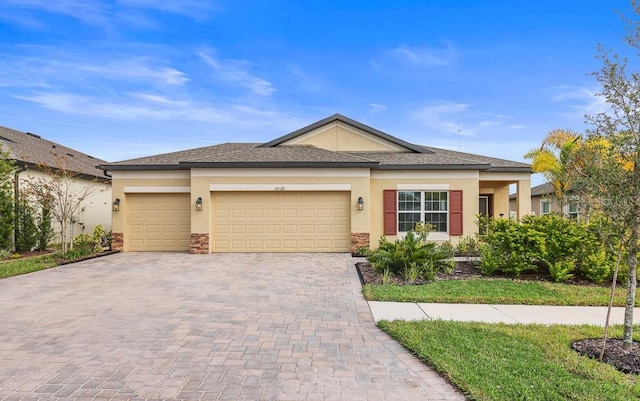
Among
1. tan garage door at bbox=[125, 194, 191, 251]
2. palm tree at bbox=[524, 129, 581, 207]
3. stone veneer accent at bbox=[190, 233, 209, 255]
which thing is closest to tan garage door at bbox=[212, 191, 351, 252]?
stone veneer accent at bbox=[190, 233, 209, 255]

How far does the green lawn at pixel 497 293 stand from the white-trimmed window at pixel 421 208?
5770mm

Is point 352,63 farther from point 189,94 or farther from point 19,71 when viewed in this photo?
point 19,71

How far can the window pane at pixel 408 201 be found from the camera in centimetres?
1402

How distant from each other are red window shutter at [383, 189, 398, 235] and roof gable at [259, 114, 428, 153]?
12.0 ft

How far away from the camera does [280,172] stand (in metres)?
13.5

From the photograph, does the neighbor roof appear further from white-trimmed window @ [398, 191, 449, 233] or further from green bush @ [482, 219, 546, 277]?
green bush @ [482, 219, 546, 277]

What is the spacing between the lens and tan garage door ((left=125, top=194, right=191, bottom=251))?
46.2ft

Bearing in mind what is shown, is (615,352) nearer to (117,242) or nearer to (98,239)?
(117,242)

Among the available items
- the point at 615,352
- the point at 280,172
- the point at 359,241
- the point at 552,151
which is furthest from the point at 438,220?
the point at 615,352

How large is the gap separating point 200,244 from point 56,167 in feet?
27.5

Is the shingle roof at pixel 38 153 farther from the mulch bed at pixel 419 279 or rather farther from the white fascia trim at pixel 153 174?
the mulch bed at pixel 419 279

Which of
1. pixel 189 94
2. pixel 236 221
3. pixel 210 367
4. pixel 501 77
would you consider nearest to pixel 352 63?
pixel 501 77

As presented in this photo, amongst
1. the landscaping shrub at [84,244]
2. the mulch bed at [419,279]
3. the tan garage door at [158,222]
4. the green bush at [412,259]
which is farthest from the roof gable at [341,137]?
the green bush at [412,259]

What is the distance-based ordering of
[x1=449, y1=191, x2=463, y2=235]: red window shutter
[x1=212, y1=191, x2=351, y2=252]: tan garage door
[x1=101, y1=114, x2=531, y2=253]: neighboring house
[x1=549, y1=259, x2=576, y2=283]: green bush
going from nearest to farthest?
[x1=549, y1=259, x2=576, y2=283]: green bush → [x1=101, y1=114, x2=531, y2=253]: neighboring house → [x1=212, y1=191, x2=351, y2=252]: tan garage door → [x1=449, y1=191, x2=463, y2=235]: red window shutter
